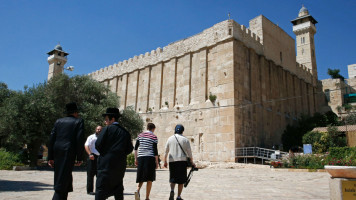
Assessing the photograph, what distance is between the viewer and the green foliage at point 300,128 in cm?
2555

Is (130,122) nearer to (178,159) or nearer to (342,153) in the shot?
(342,153)

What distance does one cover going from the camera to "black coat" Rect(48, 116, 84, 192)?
14.9 feet

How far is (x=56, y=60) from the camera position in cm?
4234

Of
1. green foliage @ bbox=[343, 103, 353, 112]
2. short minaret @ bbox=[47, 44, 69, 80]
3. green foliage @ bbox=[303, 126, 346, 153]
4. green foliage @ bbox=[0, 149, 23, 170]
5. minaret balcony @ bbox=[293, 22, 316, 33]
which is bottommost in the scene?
green foliage @ bbox=[0, 149, 23, 170]

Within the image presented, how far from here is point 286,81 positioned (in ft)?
95.0

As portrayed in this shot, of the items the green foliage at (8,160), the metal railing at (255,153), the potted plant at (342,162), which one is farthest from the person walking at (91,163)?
the metal railing at (255,153)

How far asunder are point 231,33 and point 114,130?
1878cm

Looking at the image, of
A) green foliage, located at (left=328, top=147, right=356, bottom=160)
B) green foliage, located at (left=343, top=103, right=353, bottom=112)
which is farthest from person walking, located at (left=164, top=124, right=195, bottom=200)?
green foliage, located at (left=343, top=103, right=353, bottom=112)

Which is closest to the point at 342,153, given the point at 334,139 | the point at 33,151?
the point at 334,139

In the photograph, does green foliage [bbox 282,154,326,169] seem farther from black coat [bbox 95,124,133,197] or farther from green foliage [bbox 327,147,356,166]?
black coat [bbox 95,124,133,197]

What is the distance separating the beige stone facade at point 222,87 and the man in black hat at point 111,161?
16.0m

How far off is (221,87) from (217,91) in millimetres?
442

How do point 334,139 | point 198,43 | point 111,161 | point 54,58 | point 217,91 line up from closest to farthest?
1. point 111,161
2. point 217,91
3. point 334,139
4. point 198,43
5. point 54,58

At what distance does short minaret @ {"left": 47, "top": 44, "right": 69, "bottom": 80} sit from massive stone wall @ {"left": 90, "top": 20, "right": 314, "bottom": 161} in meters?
17.5
